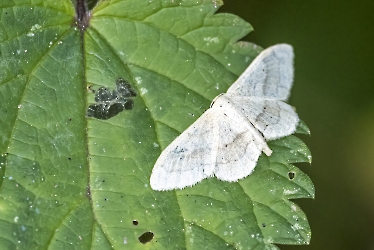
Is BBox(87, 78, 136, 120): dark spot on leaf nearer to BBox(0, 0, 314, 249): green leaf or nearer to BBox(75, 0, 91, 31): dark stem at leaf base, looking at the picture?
BBox(0, 0, 314, 249): green leaf

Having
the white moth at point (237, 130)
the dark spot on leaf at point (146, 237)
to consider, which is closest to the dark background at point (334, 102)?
the white moth at point (237, 130)

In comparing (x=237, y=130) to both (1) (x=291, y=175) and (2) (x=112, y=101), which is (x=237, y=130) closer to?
(1) (x=291, y=175)

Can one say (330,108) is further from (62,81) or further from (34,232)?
(34,232)

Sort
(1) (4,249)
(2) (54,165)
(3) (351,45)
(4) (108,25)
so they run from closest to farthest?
(1) (4,249), (2) (54,165), (4) (108,25), (3) (351,45)

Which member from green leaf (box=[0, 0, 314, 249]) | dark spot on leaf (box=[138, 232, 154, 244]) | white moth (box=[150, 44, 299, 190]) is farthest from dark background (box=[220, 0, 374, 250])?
dark spot on leaf (box=[138, 232, 154, 244])

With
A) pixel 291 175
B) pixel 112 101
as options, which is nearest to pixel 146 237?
pixel 112 101

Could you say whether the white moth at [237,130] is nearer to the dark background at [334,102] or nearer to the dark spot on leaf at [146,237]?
the dark spot on leaf at [146,237]

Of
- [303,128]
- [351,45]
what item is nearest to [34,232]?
[303,128]
